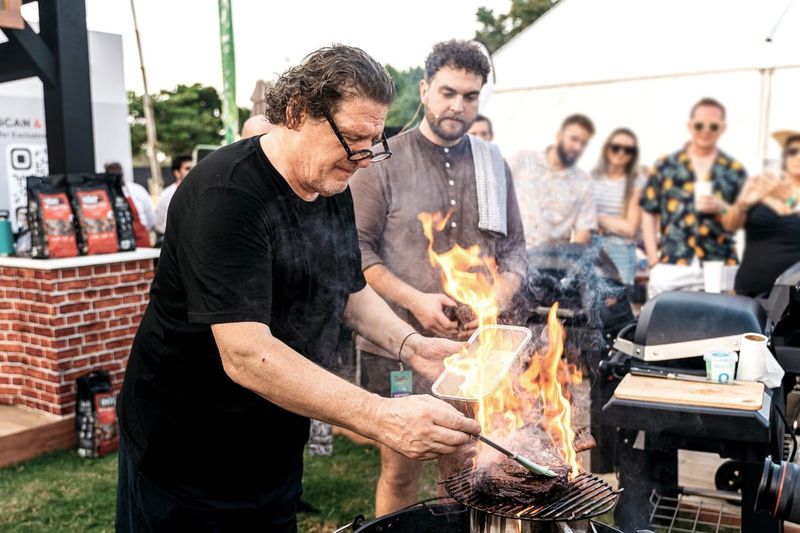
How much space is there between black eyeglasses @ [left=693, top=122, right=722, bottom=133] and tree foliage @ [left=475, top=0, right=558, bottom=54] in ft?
63.9

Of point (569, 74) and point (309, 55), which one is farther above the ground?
point (569, 74)

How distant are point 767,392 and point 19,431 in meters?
4.65

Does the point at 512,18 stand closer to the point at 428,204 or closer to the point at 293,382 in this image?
the point at 428,204

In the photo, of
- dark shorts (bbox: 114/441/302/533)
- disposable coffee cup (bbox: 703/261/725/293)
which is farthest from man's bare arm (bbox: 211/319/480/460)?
disposable coffee cup (bbox: 703/261/725/293)

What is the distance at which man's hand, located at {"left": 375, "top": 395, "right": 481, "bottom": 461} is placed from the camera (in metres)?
1.73

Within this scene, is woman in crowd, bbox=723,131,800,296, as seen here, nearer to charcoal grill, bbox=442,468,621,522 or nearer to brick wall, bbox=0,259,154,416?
charcoal grill, bbox=442,468,621,522

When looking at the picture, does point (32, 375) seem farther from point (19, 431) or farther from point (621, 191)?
point (621, 191)

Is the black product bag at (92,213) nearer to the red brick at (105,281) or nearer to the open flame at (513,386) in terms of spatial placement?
the red brick at (105,281)

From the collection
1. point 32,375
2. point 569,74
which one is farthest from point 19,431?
point 569,74

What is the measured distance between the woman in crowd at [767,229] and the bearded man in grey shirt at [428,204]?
2193mm

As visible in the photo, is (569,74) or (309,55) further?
(569,74)

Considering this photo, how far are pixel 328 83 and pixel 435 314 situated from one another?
1.31 m

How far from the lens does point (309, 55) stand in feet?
6.50

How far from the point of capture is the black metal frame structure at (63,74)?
5426 millimetres
